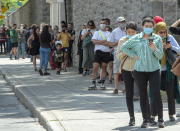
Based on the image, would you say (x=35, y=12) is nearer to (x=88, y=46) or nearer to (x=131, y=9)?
(x=88, y=46)

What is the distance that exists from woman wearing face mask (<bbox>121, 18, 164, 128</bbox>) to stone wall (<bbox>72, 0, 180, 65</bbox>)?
389 inches

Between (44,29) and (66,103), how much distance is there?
9.05 m

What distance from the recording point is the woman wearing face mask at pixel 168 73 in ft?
35.0

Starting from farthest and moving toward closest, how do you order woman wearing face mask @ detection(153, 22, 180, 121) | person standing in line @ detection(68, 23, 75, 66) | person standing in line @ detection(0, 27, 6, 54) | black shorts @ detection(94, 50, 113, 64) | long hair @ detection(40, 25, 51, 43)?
person standing in line @ detection(0, 27, 6, 54) < person standing in line @ detection(68, 23, 75, 66) < long hair @ detection(40, 25, 51, 43) < black shorts @ detection(94, 50, 113, 64) < woman wearing face mask @ detection(153, 22, 180, 121)

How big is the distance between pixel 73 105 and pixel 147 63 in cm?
401

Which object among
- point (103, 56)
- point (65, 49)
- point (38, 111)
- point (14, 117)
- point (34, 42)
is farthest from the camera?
point (34, 42)

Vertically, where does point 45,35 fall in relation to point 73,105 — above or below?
above

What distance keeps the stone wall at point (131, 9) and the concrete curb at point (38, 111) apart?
4.11 meters

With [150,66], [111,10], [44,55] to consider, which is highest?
[111,10]

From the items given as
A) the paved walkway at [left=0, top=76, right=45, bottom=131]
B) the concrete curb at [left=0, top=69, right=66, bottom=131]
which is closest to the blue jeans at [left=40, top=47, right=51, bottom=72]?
the concrete curb at [left=0, top=69, right=66, bottom=131]

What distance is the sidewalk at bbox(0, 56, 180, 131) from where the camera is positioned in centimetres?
1052

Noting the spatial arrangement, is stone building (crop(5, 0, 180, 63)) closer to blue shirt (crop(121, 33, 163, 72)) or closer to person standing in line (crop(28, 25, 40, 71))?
person standing in line (crop(28, 25, 40, 71))

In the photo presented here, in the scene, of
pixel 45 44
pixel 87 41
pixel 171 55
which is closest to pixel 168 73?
pixel 171 55

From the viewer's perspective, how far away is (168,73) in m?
10.9
